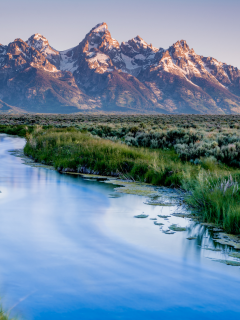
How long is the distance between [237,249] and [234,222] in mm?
972

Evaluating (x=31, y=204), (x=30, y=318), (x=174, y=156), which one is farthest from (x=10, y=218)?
(x=174, y=156)

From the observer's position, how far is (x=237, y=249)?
22.9 feet

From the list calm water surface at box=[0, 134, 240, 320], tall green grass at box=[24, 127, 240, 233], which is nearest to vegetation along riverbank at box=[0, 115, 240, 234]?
tall green grass at box=[24, 127, 240, 233]

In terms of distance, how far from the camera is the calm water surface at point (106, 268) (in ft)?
15.9

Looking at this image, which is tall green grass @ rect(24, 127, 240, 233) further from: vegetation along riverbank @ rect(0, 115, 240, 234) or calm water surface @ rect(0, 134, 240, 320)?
calm water surface @ rect(0, 134, 240, 320)

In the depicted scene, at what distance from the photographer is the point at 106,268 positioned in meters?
6.02

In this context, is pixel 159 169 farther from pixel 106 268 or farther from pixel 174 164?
pixel 106 268

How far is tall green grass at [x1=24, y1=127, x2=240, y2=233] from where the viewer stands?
8.65m

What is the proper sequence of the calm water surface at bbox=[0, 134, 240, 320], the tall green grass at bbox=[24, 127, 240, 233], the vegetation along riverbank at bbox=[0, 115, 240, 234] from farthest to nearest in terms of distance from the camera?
1. the vegetation along riverbank at bbox=[0, 115, 240, 234]
2. the tall green grass at bbox=[24, 127, 240, 233]
3. the calm water surface at bbox=[0, 134, 240, 320]

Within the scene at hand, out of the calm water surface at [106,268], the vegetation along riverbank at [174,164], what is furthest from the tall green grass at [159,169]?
the calm water surface at [106,268]

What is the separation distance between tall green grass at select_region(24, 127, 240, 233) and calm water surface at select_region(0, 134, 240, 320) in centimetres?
72

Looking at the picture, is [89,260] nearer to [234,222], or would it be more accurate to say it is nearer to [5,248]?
[5,248]

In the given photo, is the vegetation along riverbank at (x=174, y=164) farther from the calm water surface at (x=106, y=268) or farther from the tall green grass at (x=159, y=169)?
the calm water surface at (x=106, y=268)

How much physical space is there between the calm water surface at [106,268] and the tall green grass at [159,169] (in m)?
0.72
